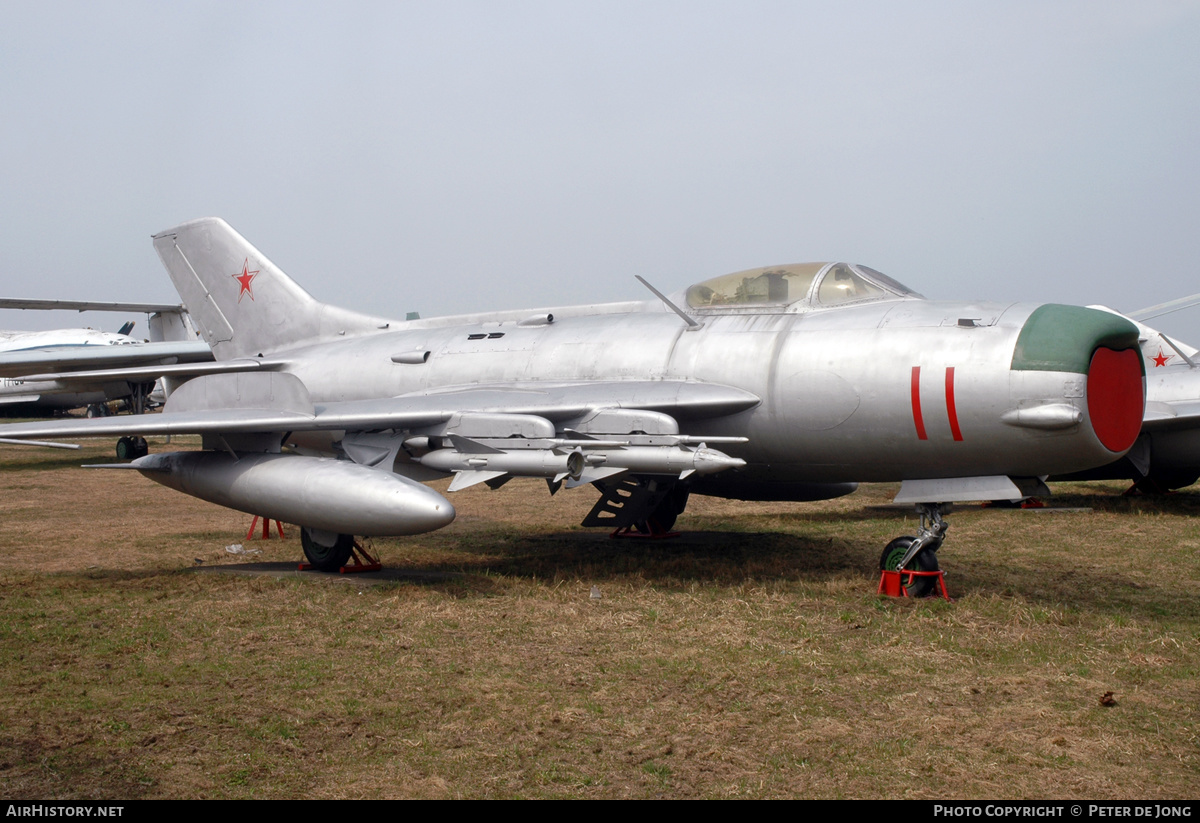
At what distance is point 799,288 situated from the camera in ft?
28.3

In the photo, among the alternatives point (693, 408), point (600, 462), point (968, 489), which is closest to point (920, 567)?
point (968, 489)

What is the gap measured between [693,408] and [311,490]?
3.51m

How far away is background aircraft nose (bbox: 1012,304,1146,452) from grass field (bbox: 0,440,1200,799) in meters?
1.52

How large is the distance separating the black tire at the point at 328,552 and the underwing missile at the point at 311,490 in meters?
0.68

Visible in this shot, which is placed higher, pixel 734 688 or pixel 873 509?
pixel 734 688

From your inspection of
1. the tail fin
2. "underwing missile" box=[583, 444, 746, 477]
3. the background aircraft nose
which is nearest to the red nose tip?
the background aircraft nose

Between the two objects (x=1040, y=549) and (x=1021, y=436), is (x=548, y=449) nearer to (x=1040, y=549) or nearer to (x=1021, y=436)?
(x=1021, y=436)

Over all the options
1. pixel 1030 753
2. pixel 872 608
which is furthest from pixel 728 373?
pixel 1030 753

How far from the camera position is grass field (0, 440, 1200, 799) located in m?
4.20

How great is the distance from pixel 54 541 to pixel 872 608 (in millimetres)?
9707

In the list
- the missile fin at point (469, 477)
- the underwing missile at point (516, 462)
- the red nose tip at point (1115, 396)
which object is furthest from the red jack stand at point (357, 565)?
the red nose tip at point (1115, 396)

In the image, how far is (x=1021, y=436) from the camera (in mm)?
7012

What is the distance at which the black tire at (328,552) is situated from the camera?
930 cm

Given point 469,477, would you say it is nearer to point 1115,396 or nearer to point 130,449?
point 1115,396
